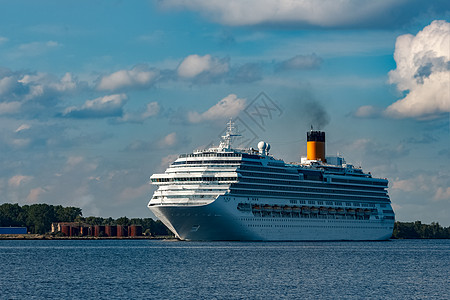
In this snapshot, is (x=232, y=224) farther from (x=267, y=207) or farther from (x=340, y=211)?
(x=340, y=211)

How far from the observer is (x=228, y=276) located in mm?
86125

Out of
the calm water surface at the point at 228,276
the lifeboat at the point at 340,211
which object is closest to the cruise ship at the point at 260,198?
the lifeboat at the point at 340,211

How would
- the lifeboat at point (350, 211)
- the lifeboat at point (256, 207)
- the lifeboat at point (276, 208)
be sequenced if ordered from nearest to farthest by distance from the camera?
the lifeboat at point (256, 207) < the lifeboat at point (276, 208) < the lifeboat at point (350, 211)

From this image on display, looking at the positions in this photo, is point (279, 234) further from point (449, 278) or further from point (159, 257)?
point (449, 278)

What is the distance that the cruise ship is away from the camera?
144m

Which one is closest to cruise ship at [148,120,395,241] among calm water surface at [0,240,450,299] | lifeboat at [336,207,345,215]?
lifeboat at [336,207,345,215]

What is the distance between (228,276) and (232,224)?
58.4m

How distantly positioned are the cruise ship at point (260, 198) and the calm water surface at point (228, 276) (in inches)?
754

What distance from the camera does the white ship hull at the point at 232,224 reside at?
142 meters

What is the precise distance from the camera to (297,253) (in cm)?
12081

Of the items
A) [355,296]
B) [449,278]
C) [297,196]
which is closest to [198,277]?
[355,296]

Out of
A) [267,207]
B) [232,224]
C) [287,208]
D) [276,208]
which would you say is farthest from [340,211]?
[232,224]

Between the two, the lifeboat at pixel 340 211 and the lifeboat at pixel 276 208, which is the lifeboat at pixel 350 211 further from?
the lifeboat at pixel 276 208

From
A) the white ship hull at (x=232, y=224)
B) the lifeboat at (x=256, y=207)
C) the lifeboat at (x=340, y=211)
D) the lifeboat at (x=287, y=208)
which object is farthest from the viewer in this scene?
the lifeboat at (x=340, y=211)
